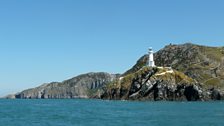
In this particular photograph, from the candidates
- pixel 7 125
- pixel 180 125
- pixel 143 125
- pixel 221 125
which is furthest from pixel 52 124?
pixel 221 125

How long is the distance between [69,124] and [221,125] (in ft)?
103

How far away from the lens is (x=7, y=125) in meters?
91.7

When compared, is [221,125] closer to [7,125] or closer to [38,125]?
[38,125]

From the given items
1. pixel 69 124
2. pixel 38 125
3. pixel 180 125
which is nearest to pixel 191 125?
pixel 180 125

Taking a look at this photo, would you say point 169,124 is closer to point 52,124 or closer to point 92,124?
point 92,124

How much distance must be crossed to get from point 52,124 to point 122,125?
48.2 feet

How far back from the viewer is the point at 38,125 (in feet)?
298

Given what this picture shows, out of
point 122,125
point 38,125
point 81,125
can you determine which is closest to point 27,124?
point 38,125

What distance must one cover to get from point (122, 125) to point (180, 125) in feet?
38.8

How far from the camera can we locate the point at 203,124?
92.7 m

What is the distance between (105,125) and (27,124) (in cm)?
1652

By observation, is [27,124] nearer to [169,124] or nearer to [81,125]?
[81,125]

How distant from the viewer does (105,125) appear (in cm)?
9200

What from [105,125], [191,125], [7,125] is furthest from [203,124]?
[7,125]
